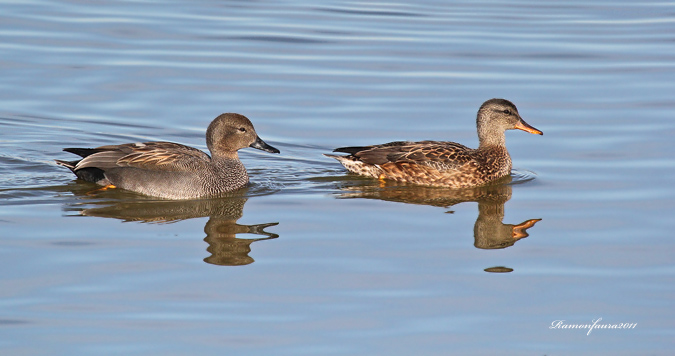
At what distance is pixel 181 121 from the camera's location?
14.7m

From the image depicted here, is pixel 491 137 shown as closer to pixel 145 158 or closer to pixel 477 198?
pixel 477 198

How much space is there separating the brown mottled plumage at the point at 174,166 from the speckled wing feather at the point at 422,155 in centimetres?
131

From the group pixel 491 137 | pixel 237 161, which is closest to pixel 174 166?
pixel 237 161

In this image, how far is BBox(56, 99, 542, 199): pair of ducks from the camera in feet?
39.0

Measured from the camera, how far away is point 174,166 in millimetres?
11898

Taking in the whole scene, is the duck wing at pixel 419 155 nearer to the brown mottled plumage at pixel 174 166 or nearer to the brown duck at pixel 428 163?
the brown duck at pixel 428 163

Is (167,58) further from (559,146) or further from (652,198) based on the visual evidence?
(652,198)

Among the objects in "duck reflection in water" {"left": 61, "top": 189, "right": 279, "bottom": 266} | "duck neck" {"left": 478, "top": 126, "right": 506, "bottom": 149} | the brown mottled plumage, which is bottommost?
"duck reflection in water" {"left": 61, "top": 189, "right": 279, "bottom": 266}

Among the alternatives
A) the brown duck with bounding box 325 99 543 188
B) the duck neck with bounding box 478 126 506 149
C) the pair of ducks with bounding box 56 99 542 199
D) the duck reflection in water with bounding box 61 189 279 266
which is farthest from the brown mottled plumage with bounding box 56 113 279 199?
the duck neck with bounding box 478 126 506 149

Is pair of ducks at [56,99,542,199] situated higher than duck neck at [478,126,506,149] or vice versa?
duck neck at [478,126,506,149]

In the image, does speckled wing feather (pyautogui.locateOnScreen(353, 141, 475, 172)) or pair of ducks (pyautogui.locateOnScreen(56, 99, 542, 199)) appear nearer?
pair of ducks (pyautogui.locateOnScreen(56, 99, 542, 199))

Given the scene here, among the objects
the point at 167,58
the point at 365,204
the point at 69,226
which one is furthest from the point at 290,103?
the point at 69,226

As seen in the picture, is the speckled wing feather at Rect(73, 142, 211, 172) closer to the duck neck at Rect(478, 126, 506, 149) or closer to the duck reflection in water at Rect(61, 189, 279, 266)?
the duck reflection in water at Rect(61, 189, 279, 266)

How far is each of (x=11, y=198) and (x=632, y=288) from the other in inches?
258
